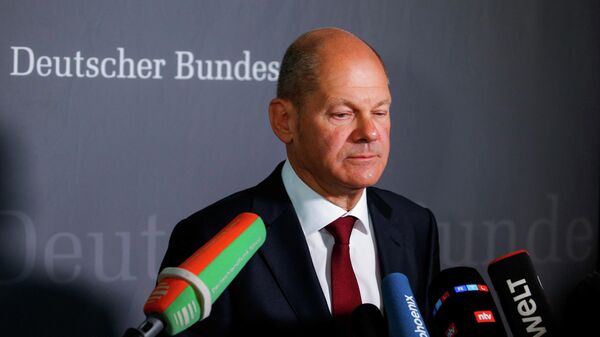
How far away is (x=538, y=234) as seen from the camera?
231 cm

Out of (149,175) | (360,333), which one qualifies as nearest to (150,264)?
(149,175)

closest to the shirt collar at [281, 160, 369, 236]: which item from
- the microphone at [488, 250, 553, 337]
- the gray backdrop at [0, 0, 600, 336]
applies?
the microphone at [488, 250, 553, 337]

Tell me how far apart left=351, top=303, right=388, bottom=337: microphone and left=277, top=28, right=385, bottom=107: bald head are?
0.44 m

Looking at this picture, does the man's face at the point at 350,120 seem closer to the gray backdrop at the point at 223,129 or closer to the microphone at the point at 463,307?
the microphone at the point at 463,307

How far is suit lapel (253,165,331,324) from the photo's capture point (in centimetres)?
139

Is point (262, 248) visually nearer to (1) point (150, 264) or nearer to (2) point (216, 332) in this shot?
(2) point (216, 332)

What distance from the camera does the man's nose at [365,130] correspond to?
1340 mm

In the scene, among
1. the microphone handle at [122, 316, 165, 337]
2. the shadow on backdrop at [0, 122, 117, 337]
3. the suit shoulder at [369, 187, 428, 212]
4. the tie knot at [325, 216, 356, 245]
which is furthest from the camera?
the shadow on backdrop at [0, 122, 117, 337]

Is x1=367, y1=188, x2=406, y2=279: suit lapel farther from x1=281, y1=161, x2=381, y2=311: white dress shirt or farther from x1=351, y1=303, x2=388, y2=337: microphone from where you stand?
x1=351, y1=303, x2=388, y2=337: microphone

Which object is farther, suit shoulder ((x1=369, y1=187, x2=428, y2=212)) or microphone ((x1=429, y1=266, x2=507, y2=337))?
suit shoulder ((x1=369, y1=187, x2=428, y2=212))

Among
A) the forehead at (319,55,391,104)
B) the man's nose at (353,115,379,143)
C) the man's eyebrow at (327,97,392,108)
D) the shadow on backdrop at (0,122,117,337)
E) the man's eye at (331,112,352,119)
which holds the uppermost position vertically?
Result: the forehead at (319,55,391,104)

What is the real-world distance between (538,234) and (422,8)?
0.76 meters

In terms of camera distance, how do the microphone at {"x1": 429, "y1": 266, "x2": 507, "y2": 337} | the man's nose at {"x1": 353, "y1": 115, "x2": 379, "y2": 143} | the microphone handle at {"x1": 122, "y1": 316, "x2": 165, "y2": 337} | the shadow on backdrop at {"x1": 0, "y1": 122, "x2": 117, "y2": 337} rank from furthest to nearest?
1. the shadow on backdrop at {"x1": 0, "y1": 122, "x2": 117, "y2": 337}
2. the man's nose at {"x1": 353, "y1": 115, "x2": 379, "y2": 143}
3. the microphone at {"x1": 429, "y1": 266, "x2": 507, "y2": 337}
4. the microphone handle at {"x1": 122, "y1": 316, "x2": 165, "y2": 337}

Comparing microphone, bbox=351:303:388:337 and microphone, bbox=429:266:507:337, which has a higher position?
microphone, bbox=429:266:507:337
